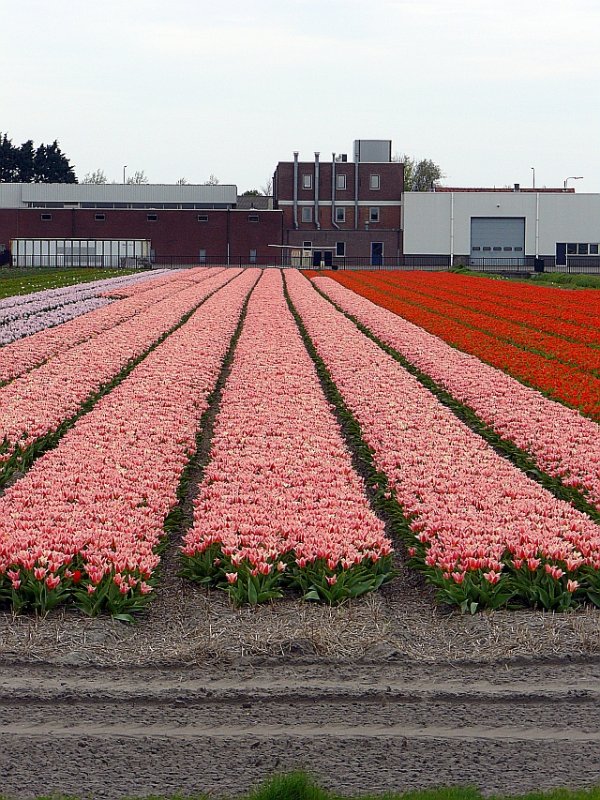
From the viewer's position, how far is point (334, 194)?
317 feet

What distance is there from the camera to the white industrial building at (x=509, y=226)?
90875mm

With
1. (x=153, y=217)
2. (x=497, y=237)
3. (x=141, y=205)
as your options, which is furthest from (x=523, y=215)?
(x=141, y=205)

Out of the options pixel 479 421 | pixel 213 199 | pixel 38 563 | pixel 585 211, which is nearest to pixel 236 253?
pixel 213 199

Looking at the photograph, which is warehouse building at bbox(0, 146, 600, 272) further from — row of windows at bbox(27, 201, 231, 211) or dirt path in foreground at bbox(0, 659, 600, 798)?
dirt path in foreground at bbox(0, 659, 600, 798)

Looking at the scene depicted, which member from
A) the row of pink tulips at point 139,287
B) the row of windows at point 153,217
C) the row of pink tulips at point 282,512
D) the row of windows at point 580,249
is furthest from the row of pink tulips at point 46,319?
the row of windows at point 580,249

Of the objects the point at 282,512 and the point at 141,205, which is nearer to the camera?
the point at 282,512

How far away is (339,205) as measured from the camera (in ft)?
317

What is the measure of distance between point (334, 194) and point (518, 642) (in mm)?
91837

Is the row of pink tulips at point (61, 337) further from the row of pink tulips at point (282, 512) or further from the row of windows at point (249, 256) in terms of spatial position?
the row of windows at point (249, 256)

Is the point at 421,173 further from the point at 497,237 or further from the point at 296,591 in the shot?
the point at 296,591

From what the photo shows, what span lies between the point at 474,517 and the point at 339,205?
294 ft

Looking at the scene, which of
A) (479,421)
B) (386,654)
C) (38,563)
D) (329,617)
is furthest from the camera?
(479,421)

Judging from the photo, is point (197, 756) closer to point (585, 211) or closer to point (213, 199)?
point (585, 211)

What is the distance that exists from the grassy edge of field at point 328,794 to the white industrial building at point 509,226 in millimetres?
87046
